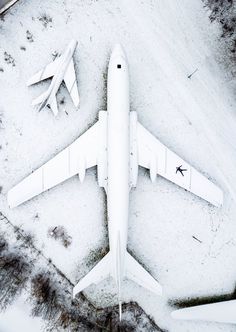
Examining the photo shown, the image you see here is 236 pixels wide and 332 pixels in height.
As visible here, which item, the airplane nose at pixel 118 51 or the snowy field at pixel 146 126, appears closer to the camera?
the airplane nose at pixel 118 51

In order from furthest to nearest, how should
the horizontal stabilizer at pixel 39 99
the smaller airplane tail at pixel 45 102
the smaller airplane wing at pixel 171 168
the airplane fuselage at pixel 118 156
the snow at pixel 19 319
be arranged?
the snow at pixel 19 319 → the smaller airplane wing at pixel 171 168 → the horizontal stabilizer at pixel 39 99 → the smaller airplane tail at pixel 45 102 → the airplane fuselage at pixel 118 156

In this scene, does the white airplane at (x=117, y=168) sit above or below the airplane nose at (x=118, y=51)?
below

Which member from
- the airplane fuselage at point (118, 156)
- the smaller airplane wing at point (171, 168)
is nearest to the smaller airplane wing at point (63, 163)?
the airplane fuselage at point (118, 156)

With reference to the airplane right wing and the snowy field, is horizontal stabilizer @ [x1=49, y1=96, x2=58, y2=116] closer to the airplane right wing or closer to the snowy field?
the snowy field

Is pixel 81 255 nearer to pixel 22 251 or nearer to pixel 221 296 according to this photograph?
pixel 22 251

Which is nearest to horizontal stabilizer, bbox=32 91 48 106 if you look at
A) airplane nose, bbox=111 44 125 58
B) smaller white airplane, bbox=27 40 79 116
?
smaller white airplane, bbox=27 40 79 116

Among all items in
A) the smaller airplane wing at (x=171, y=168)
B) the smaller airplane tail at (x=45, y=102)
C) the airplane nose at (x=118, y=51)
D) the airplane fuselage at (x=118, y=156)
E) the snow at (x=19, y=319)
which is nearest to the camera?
the airplane fuselage at (x=118, y=156)

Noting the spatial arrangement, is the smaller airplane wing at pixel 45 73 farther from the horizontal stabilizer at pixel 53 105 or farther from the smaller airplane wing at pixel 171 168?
the smaller airplane wing at pixel 171 168
